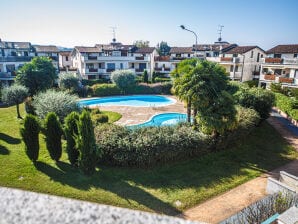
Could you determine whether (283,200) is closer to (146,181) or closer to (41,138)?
(146,181)

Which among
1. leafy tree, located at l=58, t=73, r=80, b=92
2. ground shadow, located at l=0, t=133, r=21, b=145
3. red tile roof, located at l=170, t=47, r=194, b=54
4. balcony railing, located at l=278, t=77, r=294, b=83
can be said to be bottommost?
ground shadow, located at l=0, t=133, r=21, b=145

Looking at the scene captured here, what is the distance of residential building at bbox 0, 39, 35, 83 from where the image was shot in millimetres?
37381

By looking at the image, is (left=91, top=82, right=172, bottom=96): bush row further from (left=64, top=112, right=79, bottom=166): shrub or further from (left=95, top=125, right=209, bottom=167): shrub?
(left=64, top=112, right=79, bottom=166): shrub

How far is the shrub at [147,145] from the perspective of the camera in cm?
1220

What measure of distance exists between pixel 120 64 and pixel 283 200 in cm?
4279

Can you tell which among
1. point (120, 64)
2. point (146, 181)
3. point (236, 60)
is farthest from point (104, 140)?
point (120, 64)

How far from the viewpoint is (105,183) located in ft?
35.5

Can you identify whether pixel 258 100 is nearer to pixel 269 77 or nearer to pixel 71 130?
pixel 269 77

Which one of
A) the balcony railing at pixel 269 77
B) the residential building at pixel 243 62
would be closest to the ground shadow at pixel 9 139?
the balcony railing at pixel 269 77

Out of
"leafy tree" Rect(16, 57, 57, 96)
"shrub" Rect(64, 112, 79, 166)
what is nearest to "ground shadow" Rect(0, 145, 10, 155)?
"shrub" Rect(64, 112, 79, 166)

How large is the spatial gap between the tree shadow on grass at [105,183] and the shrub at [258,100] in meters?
14.0

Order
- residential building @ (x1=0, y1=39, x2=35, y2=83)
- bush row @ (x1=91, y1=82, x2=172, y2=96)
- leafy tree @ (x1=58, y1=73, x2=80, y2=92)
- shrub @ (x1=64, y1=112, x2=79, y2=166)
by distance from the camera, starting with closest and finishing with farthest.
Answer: shrub @ (x1=64, y1=112, x2=79, y2=166) → leafy tree @ (x1=58, y1=73, x2=80, y2=92) → bush row @ (x1=91, y1=82, x2=172, y2=96) → residential building @ (x1=0, y1=39, x2=35, y2=83)

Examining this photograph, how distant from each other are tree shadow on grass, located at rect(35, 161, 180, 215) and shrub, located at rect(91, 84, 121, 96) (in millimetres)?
24146

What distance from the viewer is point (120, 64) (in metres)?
46.3
